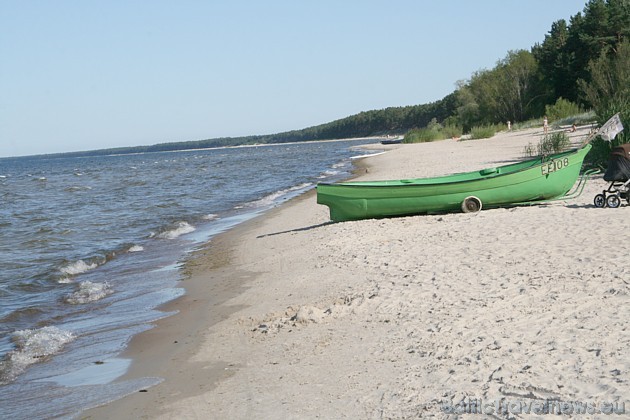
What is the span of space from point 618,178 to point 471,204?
2863 millimetres

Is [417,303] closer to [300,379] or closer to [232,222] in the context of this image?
[300,379]

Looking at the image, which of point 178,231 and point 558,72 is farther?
point 558,72

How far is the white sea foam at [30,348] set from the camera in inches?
308

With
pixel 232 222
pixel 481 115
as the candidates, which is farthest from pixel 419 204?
pixel 481 115

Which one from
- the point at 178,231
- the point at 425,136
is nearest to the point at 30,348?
the point at 178,231

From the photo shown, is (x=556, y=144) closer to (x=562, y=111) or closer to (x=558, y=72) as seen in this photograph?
(x=562, y=111)

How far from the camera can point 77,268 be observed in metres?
14.6

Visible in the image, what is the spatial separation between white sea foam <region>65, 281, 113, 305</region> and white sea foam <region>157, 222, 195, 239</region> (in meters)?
6.06

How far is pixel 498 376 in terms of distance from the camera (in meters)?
5.14

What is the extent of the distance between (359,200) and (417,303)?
6.99 metres

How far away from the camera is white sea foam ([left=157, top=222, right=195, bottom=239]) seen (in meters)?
18.5

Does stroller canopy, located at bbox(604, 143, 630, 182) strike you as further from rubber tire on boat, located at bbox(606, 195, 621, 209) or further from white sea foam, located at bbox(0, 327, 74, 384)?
white sea foam, located at bbox(0, 327, 74, 384)

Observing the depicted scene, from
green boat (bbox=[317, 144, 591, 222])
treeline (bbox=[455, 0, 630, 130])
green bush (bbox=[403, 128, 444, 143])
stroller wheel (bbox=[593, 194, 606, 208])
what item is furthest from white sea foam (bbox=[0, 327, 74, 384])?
green bush (bbox=[403, 128, 444, 143])

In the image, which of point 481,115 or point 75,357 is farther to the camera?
point 481,115
